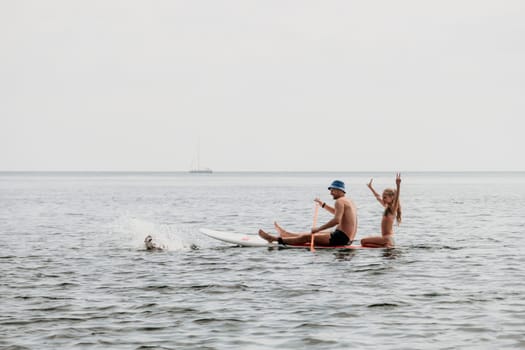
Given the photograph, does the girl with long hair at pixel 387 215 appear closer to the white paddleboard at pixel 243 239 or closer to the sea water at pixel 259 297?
the sea water at pixel 259 297

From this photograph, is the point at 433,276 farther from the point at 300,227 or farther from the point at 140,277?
the point at 300,227

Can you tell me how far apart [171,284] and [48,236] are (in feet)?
47.3

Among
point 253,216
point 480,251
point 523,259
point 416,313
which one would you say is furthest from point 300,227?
point 416,313

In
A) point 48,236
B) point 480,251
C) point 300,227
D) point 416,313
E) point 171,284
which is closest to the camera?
point 416,313

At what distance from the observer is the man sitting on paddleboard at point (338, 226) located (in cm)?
2006

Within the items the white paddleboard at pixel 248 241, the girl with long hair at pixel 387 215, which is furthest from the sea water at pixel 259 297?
the girl with long hair at pixel 387 215

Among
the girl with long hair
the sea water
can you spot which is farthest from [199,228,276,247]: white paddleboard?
the girl with long hair

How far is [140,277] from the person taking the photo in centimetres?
1633

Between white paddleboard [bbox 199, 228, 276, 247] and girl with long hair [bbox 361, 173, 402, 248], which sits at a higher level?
girl with long hair [bbox 361, 173, 402, 248]

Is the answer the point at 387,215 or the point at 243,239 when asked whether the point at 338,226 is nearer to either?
the point at 387,215

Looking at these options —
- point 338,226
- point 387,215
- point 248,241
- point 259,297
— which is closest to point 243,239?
point 248,241

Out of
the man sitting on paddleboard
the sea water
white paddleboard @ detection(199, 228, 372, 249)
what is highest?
the man sitting on paddleboard

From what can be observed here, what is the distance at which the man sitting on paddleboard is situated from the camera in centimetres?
2006

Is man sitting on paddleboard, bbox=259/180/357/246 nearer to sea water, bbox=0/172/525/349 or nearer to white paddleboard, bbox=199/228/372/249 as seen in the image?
white paddleboard, bbox=199/228/372/249
